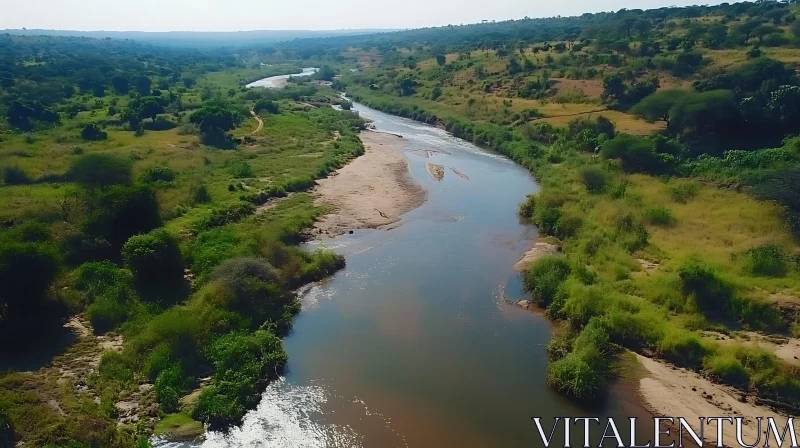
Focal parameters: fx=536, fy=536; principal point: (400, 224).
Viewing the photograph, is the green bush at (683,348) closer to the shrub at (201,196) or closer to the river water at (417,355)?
the river water at (417,355)

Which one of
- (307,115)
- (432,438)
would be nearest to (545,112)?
(307,115)

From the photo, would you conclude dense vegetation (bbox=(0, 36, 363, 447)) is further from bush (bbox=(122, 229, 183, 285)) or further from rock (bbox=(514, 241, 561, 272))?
rock (bbox=(514, 241, 561, 272))

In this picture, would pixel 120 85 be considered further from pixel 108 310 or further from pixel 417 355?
pixel 417 355

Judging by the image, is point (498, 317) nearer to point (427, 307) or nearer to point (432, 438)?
point (427, 307)

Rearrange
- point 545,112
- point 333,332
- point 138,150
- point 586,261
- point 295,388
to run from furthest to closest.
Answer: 1. point 545,112
2. point 138,150
3. point 586,261
4. point 333,332
5. point 295,388

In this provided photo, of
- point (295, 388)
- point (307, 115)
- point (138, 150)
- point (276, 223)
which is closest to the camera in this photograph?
point (295, 388)

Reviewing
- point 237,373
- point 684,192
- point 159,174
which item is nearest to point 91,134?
point 159,174
